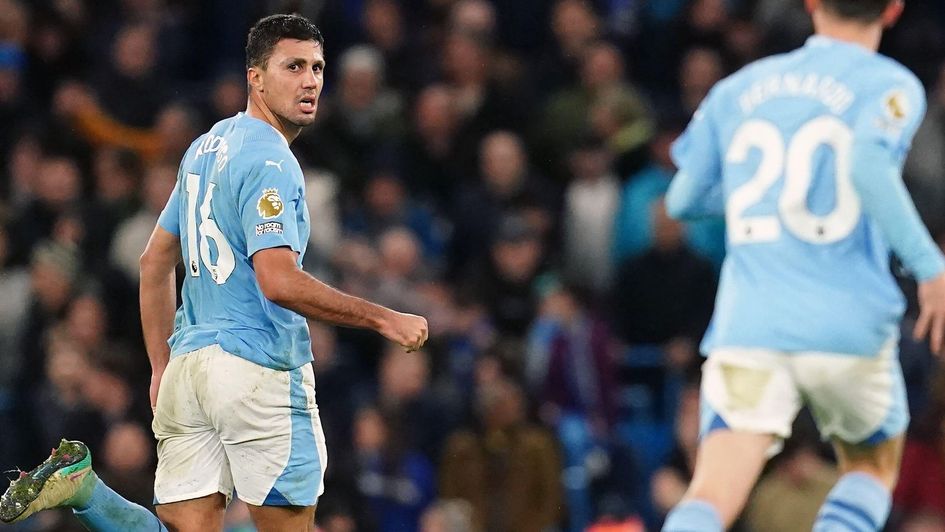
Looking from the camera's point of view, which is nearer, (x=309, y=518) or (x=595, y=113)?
(x=309, y=518)

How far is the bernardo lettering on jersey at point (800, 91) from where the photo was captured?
5.26 meters

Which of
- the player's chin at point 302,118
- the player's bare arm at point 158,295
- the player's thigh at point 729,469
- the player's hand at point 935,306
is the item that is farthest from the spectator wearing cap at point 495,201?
the player's hand at point 935,306

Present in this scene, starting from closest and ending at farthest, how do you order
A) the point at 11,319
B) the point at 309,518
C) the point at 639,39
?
1. the point at 309,518
2. the point at 11,319
3. the point at 639,39

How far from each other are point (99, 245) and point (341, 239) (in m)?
1.72

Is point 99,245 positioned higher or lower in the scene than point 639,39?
lower

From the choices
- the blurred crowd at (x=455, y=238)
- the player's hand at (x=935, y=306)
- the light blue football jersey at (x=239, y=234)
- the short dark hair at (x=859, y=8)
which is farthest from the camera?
the blurred crowd at (x=455, y=238)

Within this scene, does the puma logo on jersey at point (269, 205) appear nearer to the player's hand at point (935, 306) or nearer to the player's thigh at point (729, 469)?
the player's thigh at point (729, 469)

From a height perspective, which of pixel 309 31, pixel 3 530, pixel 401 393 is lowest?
pixel 3 530

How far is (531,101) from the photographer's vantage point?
12.7 metres

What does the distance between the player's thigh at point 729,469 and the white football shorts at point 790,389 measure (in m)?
0.04

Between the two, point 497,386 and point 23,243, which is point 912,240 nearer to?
point 497,386

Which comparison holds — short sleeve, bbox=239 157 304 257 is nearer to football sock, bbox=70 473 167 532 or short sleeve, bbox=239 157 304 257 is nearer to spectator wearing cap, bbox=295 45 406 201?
football sock, bbox=70 473 167 532

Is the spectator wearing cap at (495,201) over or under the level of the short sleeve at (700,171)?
under

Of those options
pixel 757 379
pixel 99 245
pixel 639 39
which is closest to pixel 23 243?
pixel 99 245
